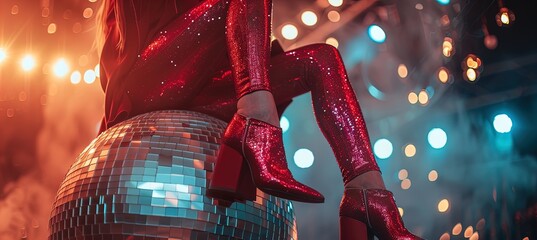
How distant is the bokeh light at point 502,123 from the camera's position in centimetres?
506

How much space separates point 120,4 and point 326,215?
2714 millimetres

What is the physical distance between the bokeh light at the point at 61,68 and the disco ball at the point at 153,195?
210 cm

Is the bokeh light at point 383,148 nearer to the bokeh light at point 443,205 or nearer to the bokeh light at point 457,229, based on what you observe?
the bokeh light at point 443,205

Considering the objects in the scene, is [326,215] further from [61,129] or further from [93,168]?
[93,168]

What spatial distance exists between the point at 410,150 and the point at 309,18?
1227 millimetres

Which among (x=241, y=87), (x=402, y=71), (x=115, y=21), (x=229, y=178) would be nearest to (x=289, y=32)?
(x=402, y=71)

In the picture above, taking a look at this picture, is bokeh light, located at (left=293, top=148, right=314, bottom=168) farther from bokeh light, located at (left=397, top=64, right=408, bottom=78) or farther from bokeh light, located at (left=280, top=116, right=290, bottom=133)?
bokeh light, located at (left=397, top=64, right=408, bottom=78)

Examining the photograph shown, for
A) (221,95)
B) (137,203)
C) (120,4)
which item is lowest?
(137,203)

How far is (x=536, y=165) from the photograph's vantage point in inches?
202

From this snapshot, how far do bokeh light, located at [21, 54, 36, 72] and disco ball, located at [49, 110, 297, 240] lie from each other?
A: 2.13 meters

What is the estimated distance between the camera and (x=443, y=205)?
15.9ft

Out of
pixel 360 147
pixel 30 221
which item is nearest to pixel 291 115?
pixel 30 221

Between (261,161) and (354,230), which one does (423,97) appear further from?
(261,161)

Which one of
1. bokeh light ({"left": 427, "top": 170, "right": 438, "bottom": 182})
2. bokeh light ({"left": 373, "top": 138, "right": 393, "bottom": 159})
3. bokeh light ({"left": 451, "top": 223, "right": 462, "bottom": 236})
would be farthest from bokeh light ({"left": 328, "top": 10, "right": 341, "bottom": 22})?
bokeh light ({"left": 451, "top": 223, "right": 462, "bottom": 236})
